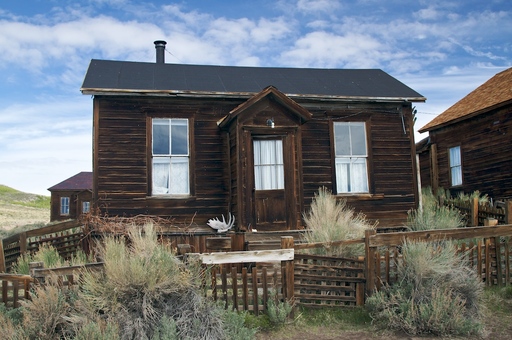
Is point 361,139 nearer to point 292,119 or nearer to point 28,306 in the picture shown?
point 292,119

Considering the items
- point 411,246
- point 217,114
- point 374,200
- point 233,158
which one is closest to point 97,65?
point 217,114

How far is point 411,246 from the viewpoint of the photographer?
744cm

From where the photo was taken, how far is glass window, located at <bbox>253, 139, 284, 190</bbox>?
39.3ft

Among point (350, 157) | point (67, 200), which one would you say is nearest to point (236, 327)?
point (350, 157)

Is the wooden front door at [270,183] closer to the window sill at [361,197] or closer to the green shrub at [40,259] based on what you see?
the window sill at [361,197]

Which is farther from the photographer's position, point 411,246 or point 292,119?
point 292,119

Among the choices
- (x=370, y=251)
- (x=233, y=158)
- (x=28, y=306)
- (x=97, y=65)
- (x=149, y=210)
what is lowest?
(x=28, y=306)

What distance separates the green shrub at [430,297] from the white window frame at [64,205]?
32957mm

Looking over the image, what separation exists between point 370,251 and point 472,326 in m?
1.70

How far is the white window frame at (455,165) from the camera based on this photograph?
20.7 metres

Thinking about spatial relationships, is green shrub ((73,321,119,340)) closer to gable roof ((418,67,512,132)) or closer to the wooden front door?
the wooden front door

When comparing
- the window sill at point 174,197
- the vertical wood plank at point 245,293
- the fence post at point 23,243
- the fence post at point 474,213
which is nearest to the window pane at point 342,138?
the fence post at point 474,213

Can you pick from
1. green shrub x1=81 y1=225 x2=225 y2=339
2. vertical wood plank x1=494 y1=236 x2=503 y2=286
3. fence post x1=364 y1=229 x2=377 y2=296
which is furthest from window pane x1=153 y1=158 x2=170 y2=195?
vertical wood plank x1=494 y1=236 x2=503 y2=286

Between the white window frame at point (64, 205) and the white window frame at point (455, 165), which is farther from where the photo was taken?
the white window frame at point (64, 205)
